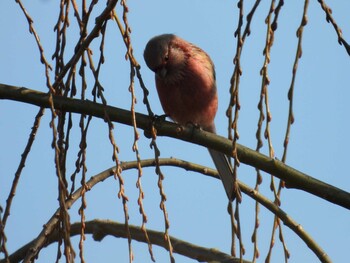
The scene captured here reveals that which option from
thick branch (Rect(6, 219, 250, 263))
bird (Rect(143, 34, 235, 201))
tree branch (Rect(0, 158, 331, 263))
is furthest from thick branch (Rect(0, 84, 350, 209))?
bird (Rect(143, 34, 235, 201))

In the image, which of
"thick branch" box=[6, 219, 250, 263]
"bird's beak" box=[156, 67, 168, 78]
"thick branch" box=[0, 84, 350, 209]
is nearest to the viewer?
"thick branch" box=[0, 84, 350, 209]

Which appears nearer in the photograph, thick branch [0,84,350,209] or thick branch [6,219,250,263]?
thick branch [0,84,350,209]

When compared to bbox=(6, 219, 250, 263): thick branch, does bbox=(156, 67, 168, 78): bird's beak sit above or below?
above

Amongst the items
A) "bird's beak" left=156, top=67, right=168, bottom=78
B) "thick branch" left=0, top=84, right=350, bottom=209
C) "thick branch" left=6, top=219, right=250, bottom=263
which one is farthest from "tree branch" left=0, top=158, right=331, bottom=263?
"bird's beak" left=156, top=67, right=168, bottom=78

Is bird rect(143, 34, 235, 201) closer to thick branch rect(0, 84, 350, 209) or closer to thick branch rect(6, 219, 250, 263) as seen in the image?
thick branch rect(6, 219, 250, 263)

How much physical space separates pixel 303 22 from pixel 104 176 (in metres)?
1.78

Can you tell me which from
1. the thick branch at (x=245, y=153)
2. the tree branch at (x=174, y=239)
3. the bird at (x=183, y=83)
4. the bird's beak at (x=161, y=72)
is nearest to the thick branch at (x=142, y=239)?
the tree branch at (x=174, y=239)

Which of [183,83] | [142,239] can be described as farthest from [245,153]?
[183,83]

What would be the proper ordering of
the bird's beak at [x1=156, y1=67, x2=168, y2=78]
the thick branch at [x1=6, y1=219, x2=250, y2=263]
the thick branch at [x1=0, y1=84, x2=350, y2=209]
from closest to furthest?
the thick branch at [x1=0, y1=84, x2=350, y2=209] → the thick branch at [x1=6, y1=219, x2=250, y2=263] → the bird's beak at [x1=156, y1=67, x2=168, y2=78]

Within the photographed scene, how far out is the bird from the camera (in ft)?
18.6

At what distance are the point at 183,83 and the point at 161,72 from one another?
0.20 metres

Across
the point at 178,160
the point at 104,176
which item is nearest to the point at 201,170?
the point at 178,160

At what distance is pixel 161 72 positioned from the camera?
567cm

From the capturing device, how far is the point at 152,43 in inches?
234
